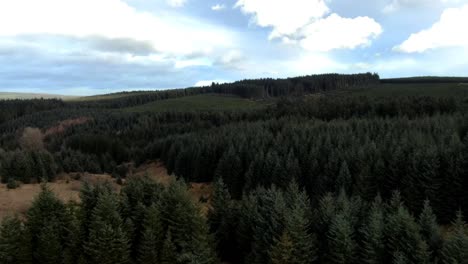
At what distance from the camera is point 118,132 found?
143 m

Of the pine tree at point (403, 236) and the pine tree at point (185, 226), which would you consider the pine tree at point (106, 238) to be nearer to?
the pine tree at point (185, 226)

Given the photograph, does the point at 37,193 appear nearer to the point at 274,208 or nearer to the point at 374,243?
the point at 274,208

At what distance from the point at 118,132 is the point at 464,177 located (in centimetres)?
12131

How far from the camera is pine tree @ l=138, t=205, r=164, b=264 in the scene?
29562 millimetres

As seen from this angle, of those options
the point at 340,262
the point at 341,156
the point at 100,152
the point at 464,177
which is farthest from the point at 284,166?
the point at 100,152

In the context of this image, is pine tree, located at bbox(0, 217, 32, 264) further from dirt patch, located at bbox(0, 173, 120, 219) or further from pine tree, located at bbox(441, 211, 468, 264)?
pine tree, located at bbox(441, 211, 468, 264)

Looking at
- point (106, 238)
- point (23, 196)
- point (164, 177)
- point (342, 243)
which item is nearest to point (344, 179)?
point (342, 243)

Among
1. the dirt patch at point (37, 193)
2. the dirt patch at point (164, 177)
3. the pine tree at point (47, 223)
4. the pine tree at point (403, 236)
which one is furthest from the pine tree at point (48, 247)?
the dirt patch at point (164, 177)

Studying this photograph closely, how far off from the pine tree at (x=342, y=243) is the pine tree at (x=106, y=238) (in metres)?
15.2

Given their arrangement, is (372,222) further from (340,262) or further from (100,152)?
(100,152)

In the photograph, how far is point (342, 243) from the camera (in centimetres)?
2500

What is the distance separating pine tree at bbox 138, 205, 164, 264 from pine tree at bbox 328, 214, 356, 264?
13.3m

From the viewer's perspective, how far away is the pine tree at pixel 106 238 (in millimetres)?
28594

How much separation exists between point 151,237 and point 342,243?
45.8ft
